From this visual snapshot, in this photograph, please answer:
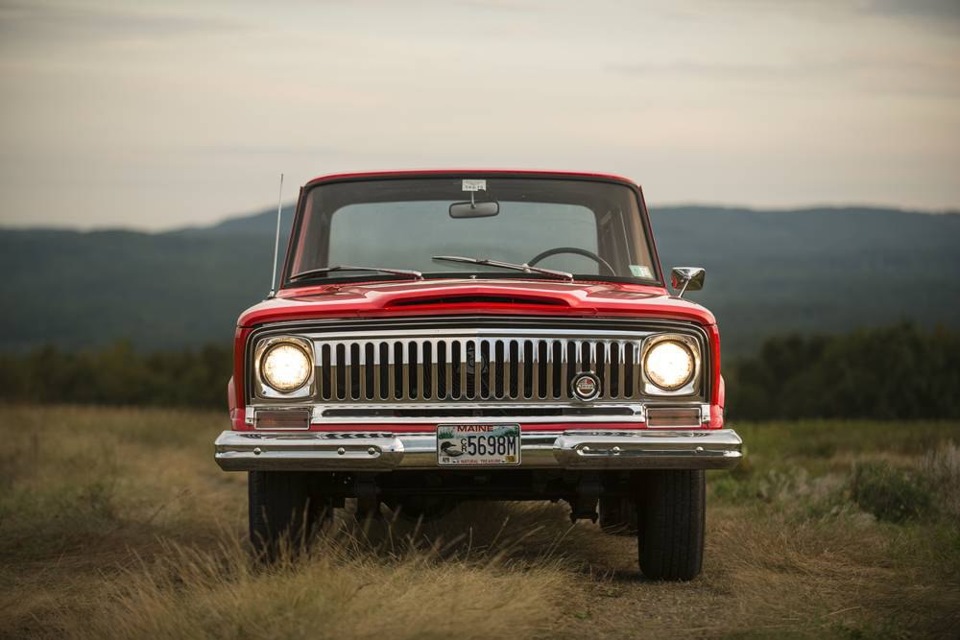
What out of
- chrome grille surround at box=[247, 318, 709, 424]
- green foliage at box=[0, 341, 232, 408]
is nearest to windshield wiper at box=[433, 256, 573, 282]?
chrome grille surround at box=[247, 318, 709, 424]

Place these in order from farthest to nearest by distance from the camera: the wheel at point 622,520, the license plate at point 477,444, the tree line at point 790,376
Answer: the tree line at point 790,376 → the wheel at point 622,520 → the license plate at point 477,444

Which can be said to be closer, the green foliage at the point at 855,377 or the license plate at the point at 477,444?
the license plate at the point at 477,444

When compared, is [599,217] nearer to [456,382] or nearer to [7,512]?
[456,382]

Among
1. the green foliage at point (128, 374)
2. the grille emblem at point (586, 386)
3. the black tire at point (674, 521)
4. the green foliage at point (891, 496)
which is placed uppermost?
A: the grille emblem at point (586, 386)

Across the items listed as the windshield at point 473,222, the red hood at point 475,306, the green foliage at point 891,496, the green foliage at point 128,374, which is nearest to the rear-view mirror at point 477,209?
the windshield at point 473,222

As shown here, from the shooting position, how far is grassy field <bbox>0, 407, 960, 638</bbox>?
4852 mm

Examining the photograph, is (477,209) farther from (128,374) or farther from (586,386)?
(128,374)

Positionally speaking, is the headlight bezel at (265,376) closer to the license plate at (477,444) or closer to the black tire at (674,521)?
the license plate at (477,444)

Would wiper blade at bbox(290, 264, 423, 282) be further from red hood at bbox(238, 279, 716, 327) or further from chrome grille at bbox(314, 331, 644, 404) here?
chrome grille at bbox(314, 331, 644, 404)

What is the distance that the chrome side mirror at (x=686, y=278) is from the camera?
21.4 feet

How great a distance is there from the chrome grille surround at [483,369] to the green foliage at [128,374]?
54225 mm

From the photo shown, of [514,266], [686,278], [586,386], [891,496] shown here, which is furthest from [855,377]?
[586,386]

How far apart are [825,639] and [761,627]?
0.84 ft

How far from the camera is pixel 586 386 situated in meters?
5.47
